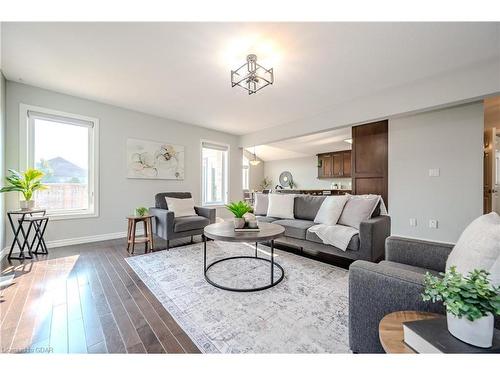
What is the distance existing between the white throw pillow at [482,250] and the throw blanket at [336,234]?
1.37 meters

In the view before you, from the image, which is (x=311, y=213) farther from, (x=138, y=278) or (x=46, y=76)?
(x=46, y=76)

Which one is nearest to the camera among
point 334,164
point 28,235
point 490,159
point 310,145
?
point 28,235

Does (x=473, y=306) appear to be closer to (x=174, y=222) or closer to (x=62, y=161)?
(x=174, y=222)

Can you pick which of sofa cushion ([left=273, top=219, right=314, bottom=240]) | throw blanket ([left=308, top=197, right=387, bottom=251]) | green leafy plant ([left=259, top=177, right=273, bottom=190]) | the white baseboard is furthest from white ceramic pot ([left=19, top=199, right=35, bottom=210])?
green leafy plant ([left=259, top=177, right=273, bottom=190])

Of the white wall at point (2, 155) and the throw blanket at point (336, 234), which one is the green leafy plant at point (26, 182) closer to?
the white wall at point (2, 155)

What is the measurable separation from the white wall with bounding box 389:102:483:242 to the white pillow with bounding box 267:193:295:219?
6.54 ft

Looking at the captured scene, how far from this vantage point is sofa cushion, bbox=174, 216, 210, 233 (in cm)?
328

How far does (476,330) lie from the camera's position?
65cm

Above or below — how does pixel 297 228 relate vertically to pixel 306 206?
below

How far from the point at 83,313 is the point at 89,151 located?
122 inches

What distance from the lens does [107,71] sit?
2.73 m

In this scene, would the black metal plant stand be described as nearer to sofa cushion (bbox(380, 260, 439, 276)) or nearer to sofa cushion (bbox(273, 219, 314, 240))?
sofa cushion (bbox(273, 219, 314, 240))

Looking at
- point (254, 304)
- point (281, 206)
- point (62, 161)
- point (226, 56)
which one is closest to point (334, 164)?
point (281, 206)
